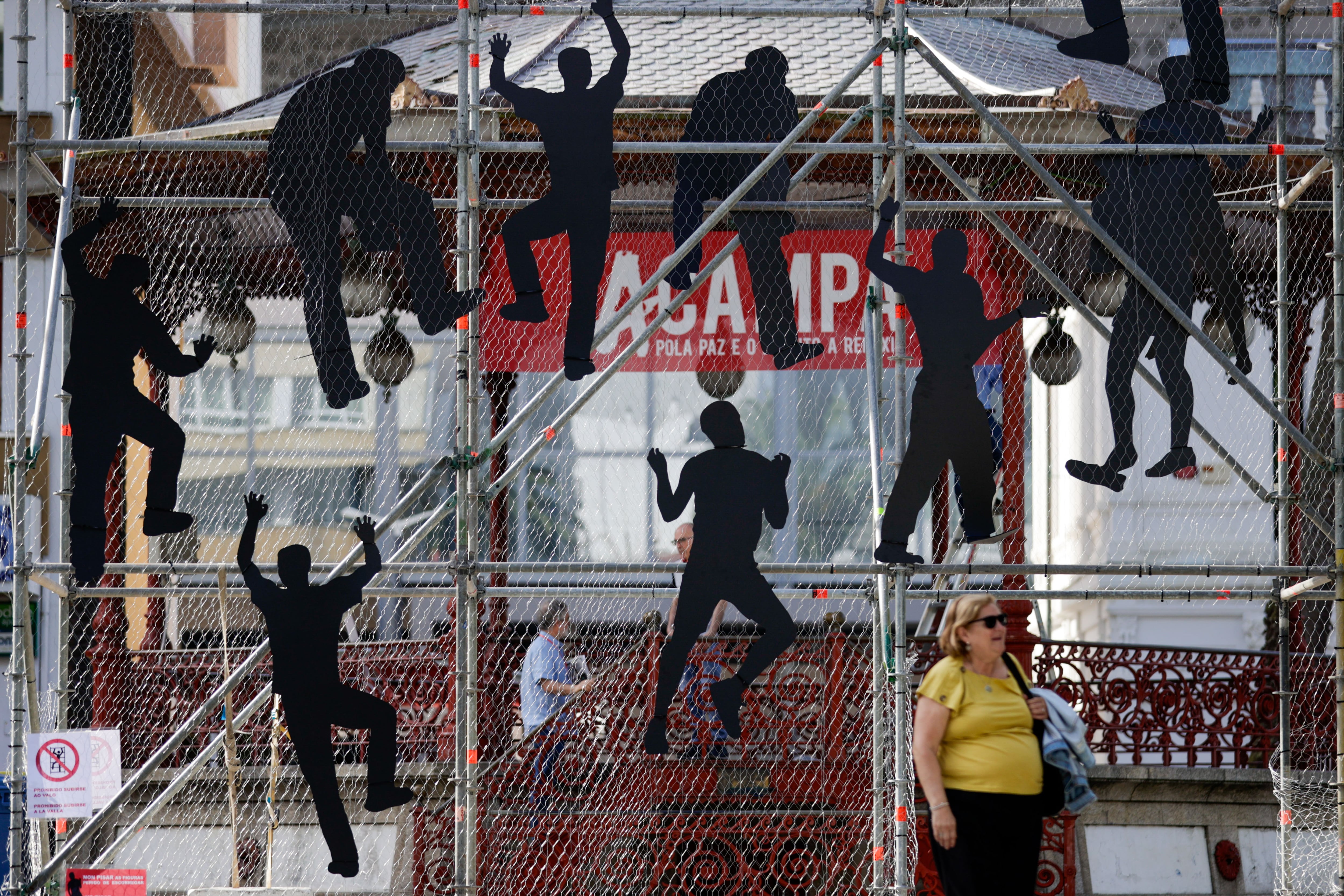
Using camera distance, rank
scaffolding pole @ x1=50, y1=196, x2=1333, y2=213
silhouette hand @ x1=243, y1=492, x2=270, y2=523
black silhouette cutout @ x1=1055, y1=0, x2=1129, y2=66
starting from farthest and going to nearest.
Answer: black silhouette cutout @ x1=1055, y1=0, x2=1129, y2=66 < scaffolding pole @ x1=50, y1=196, x2=1333, y2=213 < silhouette hand @ x1=243, y1=492, x2=270, y2=523

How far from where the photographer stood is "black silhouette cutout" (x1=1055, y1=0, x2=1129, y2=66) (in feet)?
25.9

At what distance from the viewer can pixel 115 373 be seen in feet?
25.4

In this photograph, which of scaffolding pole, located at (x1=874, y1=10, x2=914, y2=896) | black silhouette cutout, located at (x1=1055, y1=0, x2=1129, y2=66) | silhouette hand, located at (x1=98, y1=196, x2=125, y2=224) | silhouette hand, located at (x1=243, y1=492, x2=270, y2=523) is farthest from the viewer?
black silhouette cutout, located at (x1=1055, y1=0, x2=1129, y2=66)

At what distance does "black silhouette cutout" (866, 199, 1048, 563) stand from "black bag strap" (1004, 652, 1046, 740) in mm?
1240

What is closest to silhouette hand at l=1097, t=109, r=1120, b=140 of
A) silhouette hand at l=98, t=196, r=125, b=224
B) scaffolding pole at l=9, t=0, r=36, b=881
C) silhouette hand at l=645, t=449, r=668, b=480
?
silhouette hand at l=645, t=449, r=668, b=480

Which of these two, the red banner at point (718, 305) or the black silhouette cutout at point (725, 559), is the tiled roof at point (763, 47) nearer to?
the red banner at point (718, 305)

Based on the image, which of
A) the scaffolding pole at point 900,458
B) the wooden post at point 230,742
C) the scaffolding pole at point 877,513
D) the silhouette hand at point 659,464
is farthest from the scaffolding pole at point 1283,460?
the wooden post at point 230,742

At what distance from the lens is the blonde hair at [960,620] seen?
20.0 ft

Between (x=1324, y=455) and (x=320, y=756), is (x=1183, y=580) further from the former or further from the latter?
(x=320, y=756)

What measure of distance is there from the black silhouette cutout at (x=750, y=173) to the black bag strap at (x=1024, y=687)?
2.35 metres

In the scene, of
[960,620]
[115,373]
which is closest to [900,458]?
[960,620]

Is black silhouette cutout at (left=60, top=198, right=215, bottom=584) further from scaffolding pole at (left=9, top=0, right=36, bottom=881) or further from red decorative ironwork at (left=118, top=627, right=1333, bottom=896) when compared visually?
red decorative ironwork at (left=118, top=627, right=1333, bottom=896)

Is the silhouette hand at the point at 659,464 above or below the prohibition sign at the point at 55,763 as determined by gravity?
above

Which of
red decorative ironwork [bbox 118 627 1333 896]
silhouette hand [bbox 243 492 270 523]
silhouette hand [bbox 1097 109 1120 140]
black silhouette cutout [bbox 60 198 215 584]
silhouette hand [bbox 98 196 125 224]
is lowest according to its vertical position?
red decorative ironwork [bbox 118 627 1333 896]
